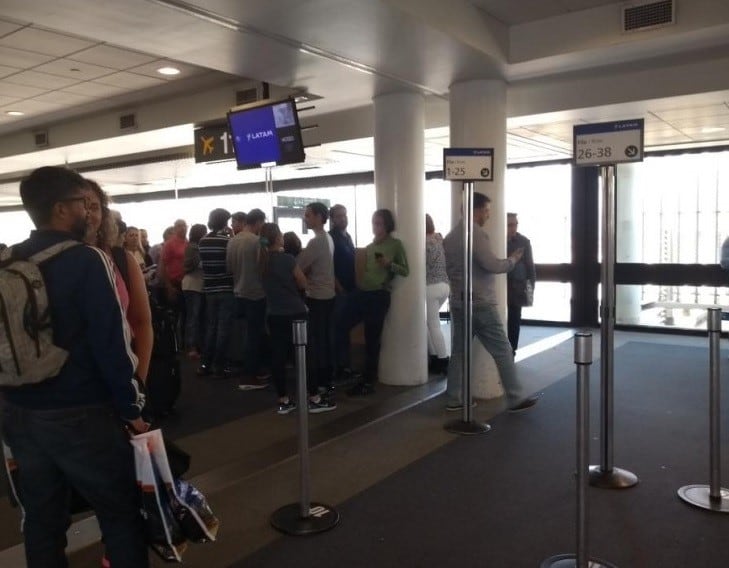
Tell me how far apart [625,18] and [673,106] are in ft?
4.97

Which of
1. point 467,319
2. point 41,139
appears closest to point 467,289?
point 467,319

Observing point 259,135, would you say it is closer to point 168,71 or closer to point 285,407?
point 168,71

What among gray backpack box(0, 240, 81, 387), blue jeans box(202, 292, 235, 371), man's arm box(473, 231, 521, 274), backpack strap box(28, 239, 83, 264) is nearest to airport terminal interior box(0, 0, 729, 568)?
blue jeans box(202, 292, 235, 371)

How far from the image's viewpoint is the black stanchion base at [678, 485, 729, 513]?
10.2 feet

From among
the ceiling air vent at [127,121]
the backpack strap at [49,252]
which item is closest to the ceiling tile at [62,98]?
the ceiling air vent at [127,121]

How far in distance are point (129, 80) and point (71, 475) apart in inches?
214

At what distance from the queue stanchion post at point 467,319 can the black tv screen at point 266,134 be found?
1.62 metres

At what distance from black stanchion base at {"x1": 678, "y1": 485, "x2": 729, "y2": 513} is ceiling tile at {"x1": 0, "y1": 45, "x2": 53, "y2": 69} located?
5808 mm

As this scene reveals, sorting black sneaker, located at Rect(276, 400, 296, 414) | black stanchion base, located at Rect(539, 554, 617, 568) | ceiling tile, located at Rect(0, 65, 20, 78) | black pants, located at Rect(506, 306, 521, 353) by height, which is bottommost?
black stanchion base, located at Rect(539, 554, 617, 568)

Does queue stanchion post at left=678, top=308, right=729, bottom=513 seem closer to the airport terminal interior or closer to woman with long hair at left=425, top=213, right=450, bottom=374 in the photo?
the airport terminal interior

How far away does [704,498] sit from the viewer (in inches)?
126

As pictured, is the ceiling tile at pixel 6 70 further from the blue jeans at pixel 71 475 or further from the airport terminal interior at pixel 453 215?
the blue jeans at pixel 71 475

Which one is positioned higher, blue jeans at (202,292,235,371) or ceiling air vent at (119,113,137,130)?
ceiling air vent at (119,113,137,130)

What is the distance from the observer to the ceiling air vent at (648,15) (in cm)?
431
